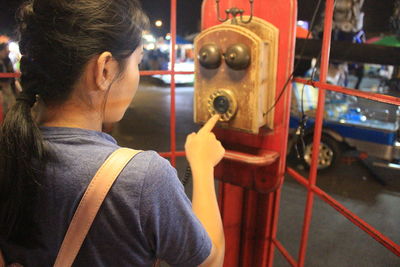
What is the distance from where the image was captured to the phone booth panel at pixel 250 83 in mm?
1210

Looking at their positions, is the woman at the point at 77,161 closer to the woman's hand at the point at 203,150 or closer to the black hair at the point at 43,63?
the black hair at the point at 43,63

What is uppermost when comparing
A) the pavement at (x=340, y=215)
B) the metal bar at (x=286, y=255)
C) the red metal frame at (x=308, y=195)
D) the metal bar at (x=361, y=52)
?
the metal bar at (x=361, y=52)

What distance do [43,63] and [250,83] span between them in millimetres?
731

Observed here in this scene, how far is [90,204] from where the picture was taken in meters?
0.61

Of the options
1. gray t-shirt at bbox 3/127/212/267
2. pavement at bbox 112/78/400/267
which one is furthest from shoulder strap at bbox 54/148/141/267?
pavement at bbox 112/78/400/267

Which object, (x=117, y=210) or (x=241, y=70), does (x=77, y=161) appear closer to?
(x=117, y=210)

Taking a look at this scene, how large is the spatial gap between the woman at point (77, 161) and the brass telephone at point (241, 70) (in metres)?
0.55

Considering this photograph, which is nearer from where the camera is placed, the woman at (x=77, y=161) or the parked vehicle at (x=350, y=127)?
the woman at (x=77, y=161)

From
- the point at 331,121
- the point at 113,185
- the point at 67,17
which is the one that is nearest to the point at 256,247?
the point at 113,185

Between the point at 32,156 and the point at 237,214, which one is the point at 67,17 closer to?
the point at 32,156

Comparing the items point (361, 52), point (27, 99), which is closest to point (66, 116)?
point (27, 99)

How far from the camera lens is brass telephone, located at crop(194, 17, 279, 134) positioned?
1182 mm

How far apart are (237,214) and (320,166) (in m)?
2.92

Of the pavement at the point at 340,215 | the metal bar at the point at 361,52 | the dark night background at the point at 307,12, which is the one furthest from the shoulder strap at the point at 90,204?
A: the metal bar at the point at 361,52
